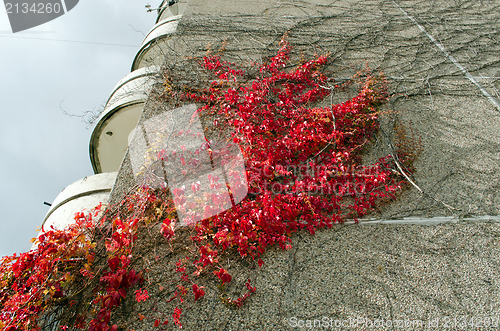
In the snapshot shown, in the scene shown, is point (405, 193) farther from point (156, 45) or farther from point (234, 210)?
point (156, 45)

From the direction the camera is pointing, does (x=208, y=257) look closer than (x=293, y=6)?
Yes

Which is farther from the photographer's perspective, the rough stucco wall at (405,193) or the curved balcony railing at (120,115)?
the curved balcony railing at (120,115)

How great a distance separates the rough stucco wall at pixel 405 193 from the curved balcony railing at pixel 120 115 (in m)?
0.64

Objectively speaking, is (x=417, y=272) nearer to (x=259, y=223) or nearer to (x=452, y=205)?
(x=452, y=205)

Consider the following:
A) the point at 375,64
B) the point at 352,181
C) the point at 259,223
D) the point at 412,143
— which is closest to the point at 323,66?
→ the point at 375,64

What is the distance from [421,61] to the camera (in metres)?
5.32

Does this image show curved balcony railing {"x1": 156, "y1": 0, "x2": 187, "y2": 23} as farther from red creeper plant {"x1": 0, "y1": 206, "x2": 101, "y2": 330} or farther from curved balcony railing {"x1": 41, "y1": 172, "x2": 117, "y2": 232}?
red creeper plant {"x1": 0, "y1": 206, "x2": 101, "y2": 330}

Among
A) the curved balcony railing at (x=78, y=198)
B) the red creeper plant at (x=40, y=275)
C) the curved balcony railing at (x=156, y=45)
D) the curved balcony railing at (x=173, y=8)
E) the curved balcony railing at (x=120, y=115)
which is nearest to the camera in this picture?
the red creeper plant at (x=40, y=275)

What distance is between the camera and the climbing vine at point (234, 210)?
102 inches

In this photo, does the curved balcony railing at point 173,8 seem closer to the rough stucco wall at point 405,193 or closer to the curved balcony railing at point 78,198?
the rough stucco wall at point 405,193

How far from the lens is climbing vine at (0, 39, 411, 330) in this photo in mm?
2584

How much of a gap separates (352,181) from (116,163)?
4.62 metres

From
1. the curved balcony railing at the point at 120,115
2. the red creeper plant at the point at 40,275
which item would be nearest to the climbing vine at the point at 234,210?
the red creeper plant at the point at 40,275

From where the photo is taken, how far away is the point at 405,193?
3.37m
